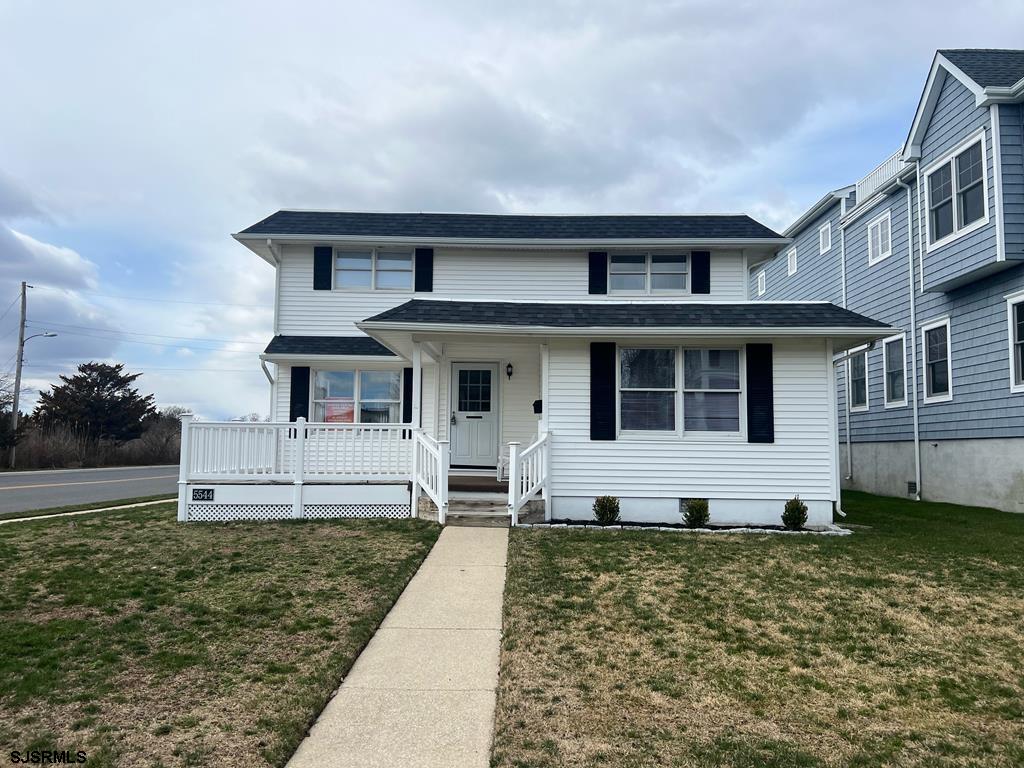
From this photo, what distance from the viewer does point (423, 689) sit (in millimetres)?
4156

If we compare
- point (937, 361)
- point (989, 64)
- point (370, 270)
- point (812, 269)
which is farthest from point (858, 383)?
point (370, 270)

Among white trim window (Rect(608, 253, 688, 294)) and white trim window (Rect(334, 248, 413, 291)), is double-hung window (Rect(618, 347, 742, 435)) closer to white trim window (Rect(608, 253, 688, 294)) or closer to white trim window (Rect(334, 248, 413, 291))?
white trim window (Rect(608, 253, 688, 294))

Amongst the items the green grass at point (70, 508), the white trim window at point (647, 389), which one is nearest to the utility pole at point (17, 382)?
the green grass at point (70, 508)

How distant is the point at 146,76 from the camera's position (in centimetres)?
1251

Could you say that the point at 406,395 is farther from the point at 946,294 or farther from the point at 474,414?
the point at 946,294

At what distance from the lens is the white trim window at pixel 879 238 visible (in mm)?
16047

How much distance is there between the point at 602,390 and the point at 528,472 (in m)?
1.75

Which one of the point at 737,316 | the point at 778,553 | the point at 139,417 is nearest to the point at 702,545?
the point at 778,553

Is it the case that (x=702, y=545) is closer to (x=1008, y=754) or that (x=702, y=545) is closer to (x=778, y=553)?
(x=778, y=553)

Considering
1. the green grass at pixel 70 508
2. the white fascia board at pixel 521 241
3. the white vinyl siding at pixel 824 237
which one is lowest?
the green grass at pixel 70 508

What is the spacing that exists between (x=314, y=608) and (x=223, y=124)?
1147cm

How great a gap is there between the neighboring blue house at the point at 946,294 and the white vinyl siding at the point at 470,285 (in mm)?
3637

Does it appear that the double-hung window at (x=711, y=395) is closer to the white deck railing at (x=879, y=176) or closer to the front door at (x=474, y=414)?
the front door at (x=474, y=414)

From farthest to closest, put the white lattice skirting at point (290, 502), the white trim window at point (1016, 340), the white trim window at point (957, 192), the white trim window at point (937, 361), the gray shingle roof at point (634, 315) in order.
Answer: the white trim window at point (937, 361) < the white trim window at point (957, 192) < the white trim window at point (1016, 340) < the white lattice skirting at point (290, 502) < the gray shingle roof at point (634, 315)
